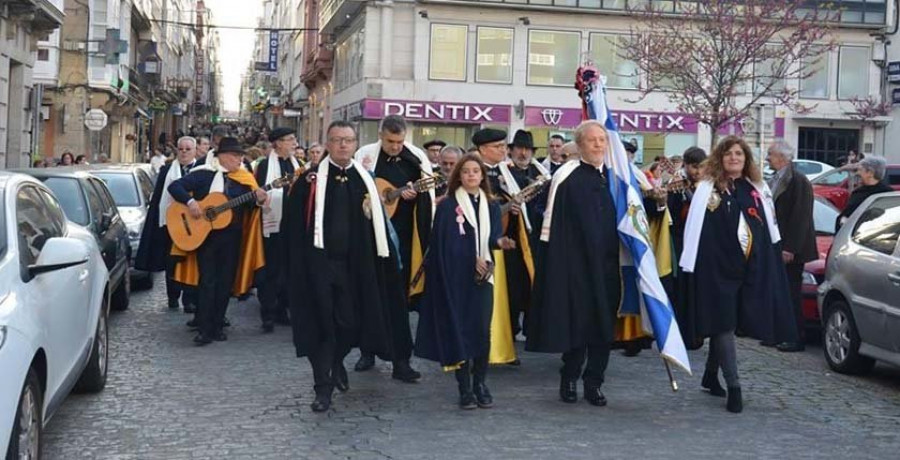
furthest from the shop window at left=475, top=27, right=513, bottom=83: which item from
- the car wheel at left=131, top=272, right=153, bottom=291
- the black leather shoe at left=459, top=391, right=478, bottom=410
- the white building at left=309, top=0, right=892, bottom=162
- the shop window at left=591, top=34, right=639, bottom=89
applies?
the black leather shoe at left=459, top=391, right=478, bottom=410

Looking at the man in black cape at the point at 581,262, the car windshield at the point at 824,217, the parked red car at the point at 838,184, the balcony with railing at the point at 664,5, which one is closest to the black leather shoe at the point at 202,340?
the man in black cape at the point at 581,262

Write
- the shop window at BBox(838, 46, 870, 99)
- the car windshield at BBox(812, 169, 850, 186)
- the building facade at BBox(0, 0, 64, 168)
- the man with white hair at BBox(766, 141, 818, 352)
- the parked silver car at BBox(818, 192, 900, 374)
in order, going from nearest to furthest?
1. the parked silver car at BBox(818, 192, 900, 374)
2. the man with white hair at BBox(766, 141, 818, 352)
3. the car windshield at BBox(812, 169, 850, 186)
4. the building facade at BBox(0, 0, 64, 168)
5. the shop window at BBox(838, 46, 870, 99)

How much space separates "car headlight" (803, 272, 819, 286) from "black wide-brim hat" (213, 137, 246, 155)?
18.4 feet

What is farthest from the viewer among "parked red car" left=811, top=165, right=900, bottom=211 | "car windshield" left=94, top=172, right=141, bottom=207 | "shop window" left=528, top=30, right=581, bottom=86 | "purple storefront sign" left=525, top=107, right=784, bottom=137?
"shop window" left=528, top=30, right=581, bottom=86

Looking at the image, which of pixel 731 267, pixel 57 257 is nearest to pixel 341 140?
pixel 57 257

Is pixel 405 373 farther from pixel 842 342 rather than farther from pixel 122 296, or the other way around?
pixel 122 296

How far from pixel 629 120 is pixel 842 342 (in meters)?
29.8

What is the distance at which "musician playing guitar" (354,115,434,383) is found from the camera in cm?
845

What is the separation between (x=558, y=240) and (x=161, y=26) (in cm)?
5688

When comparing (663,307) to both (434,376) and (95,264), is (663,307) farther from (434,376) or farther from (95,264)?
(95,264)

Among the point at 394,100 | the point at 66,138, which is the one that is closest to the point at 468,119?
the point at 394,100

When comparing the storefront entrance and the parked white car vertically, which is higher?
the storefront entrance

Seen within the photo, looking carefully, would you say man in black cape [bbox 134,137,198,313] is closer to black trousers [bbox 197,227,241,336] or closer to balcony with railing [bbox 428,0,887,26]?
black trousers [bbox 197,227,241,336]

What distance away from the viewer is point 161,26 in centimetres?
6034
